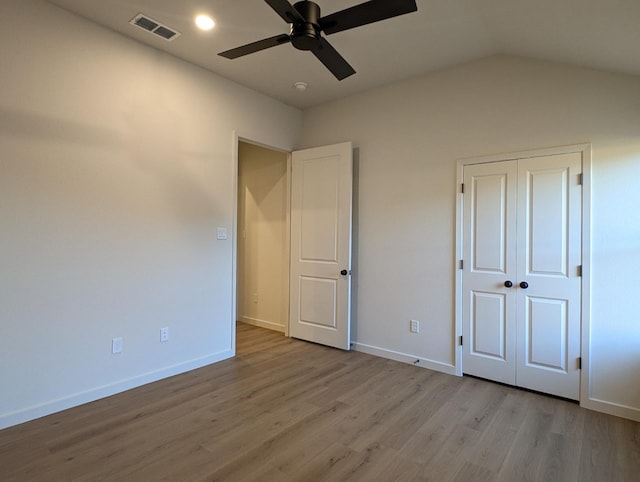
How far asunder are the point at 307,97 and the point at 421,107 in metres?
1.36

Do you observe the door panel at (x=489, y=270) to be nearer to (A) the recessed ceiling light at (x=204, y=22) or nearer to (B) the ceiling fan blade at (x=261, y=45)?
(B) the ceiling fan blade at (x=261, y=45)

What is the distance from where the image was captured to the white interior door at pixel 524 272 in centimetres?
278

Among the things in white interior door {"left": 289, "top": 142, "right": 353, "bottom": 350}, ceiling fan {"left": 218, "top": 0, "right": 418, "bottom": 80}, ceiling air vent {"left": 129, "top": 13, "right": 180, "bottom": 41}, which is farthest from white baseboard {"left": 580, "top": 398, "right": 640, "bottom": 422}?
ceiling air vent {"left": 129, "top": 13, "right": 180, "bottom": 41}

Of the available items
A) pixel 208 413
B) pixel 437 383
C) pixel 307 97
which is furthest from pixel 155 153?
pixel 437 383

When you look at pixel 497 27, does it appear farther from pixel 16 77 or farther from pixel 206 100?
pixel 16 77

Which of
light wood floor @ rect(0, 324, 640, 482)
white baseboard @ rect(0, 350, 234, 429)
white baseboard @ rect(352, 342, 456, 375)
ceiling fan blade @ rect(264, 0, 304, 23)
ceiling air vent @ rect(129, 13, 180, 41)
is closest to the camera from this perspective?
ceiling fan blade @ rect(264, 0, 304, 23)

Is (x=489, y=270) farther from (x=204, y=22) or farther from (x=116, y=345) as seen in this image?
(x=116, y=345)

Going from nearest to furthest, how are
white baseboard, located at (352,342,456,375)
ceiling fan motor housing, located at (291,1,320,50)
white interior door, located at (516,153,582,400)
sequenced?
1. ceiling fan motor housing, located at (291,1,320,50)
2. white interior door, located at (516,153,582,400)
3. white baseboard, located at (352,342,456,375)

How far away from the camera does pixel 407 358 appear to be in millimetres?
3629

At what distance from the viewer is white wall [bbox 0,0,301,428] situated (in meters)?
2.35

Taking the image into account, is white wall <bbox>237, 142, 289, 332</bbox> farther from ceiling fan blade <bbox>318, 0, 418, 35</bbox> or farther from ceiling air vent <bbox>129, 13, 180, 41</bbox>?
ceiling fan blade <bbox>318, 0, 418, 35</bbox>

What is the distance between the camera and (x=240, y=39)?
9.48ft

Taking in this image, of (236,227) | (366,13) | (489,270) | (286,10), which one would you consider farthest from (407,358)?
(286,10)

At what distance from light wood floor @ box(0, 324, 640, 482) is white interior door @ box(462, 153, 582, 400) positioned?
24 cm
